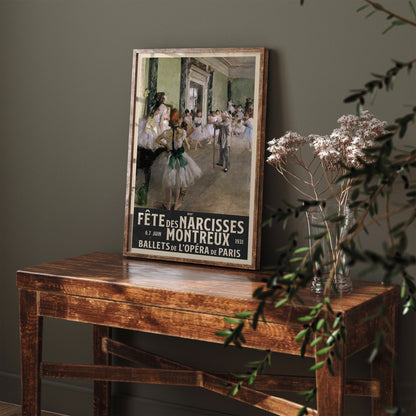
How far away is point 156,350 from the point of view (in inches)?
124

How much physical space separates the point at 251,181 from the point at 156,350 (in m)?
1.00

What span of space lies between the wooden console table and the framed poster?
12 centimetres

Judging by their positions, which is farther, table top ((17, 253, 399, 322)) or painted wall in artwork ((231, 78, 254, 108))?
painted wall in artwork ((231, 78, 254, 108))

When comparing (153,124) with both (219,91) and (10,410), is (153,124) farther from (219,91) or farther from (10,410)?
(10,410)

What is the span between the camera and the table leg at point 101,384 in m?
3.17

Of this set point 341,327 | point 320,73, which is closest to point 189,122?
point 320,73

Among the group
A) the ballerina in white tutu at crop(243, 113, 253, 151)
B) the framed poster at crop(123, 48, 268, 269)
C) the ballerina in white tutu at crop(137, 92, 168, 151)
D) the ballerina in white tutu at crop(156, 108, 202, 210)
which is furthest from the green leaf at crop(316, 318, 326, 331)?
the ballerina in white tutu at crop(137, 92, 168, 151)

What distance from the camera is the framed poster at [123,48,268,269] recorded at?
110 inches

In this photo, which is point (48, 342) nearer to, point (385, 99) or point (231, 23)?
point (231, 23)

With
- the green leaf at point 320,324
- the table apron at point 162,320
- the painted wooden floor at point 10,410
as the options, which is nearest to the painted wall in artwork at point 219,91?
the table apron at point 162,320

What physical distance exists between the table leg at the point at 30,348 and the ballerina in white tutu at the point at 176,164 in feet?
2.50

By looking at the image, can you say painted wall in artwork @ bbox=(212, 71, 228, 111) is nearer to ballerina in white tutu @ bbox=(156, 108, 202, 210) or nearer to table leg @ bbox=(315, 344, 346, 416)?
ballerina in white tutu @ bbox=(156, 108, 202, 210)

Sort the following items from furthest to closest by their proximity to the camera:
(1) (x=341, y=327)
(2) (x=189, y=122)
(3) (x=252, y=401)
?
(2) (x=189, y=122)
(3) (x=252, y=401)
(1) (x=341, y=327)

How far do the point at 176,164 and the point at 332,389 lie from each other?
1296mm
